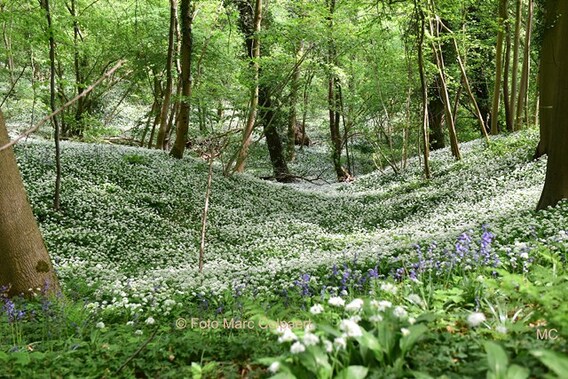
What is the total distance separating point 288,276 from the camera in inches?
273

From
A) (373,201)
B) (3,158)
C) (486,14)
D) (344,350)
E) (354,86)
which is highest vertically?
(486,14)

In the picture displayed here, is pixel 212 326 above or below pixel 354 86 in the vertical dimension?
below

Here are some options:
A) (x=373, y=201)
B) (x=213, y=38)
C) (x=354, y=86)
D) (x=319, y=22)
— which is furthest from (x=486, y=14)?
(x=213, y=38)

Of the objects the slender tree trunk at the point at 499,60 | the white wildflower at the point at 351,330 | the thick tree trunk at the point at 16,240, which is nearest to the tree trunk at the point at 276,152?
the slender tree trunk at the point at 499,60

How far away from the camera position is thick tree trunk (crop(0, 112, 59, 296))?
5.56 m

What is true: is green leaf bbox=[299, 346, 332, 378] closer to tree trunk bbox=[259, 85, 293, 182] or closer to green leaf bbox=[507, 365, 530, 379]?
green leaf bbox=[507, 365, 530, 379]

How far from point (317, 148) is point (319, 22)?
22.3 m

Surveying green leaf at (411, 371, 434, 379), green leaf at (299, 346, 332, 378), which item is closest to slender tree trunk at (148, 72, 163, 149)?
green leaf at (299, 346, 332, 378)

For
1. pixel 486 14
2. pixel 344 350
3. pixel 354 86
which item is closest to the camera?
pixel 344 350

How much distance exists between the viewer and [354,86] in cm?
2878

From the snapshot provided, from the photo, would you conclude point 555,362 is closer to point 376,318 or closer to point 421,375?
point 421,375

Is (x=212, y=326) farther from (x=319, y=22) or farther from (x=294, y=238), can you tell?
(x=319, y=22)

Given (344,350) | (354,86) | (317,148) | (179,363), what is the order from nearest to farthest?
(344,350)
(179,363)
(354,86)
(317,148)

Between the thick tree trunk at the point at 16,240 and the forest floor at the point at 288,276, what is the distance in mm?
366
